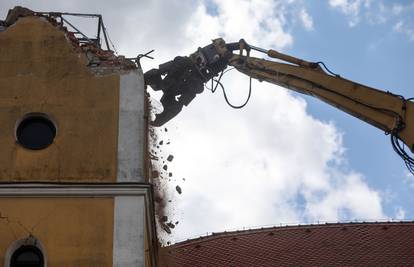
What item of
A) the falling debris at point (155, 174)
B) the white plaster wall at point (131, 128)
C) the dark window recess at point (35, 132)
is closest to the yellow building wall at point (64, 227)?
the white plaster wall at point (131, 128)

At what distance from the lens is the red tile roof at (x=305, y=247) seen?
23.7 m

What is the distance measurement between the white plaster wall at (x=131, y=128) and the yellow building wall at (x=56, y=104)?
0.12 meters

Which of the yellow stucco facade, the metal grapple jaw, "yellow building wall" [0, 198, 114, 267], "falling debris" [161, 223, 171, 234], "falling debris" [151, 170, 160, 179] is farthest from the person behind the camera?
the metal grapple jaw

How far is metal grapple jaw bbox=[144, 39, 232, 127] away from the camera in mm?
20953

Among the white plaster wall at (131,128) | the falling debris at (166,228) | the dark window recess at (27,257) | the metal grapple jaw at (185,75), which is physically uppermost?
the metal grapple jaw at (185,75)

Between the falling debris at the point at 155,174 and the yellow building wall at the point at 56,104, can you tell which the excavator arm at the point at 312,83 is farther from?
the yellow building wall at the point at 56,104

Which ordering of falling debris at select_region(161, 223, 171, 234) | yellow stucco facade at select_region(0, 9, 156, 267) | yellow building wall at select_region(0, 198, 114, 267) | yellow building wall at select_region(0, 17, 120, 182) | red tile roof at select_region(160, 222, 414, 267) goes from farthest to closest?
red tile roof at select_region(160, 222, 414, 267)
falling debris at select_region(161, 223, 171, 234)
yellow building wall at select_region(0, 17, 120, 182)
yellow stucco facade at select_region(0, 9, 156, 267)
yellow building wall at select_region(0, 198, 114, 267)

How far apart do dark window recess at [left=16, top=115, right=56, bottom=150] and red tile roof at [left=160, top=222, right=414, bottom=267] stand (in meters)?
6.83

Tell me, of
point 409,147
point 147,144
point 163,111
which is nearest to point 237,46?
point 163,111

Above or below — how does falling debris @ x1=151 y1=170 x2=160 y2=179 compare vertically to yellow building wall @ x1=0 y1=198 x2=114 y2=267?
above

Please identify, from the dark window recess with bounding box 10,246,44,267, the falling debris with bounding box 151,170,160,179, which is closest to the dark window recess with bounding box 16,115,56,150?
the dark window recess with bounding box 10,246,44,267

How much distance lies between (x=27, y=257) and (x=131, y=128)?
2.99m

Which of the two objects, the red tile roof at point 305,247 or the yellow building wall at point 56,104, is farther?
the red tile roof at point 305,247

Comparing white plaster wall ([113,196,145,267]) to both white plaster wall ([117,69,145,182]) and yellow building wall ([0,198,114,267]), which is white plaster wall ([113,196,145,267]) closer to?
yellow building wall ([0,198,114,267])
